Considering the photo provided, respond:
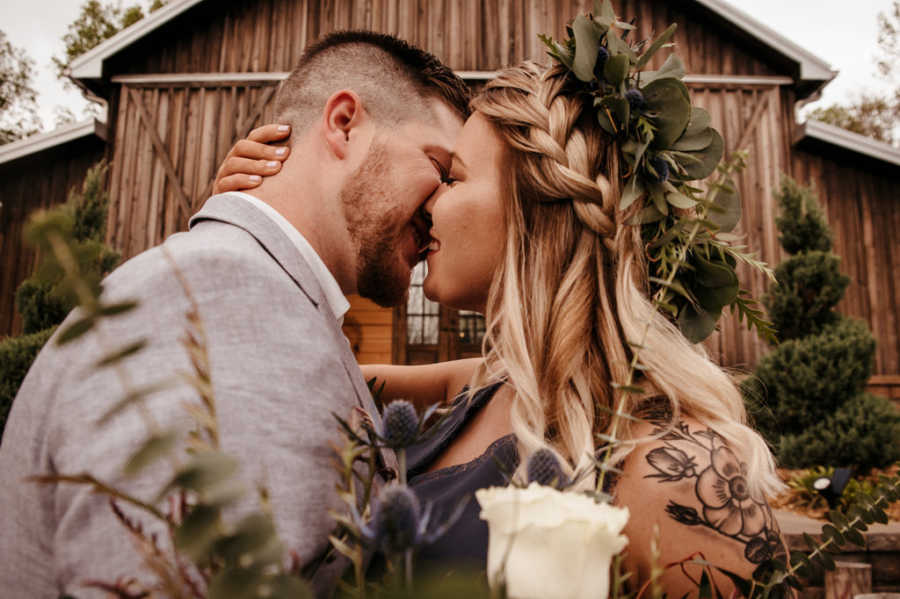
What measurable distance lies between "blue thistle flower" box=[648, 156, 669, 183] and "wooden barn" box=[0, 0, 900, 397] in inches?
321

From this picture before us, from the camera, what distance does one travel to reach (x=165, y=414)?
851 mm

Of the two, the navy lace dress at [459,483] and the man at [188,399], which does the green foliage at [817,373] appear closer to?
the navy lace dress at [459,483]

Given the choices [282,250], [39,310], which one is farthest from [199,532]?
[39,310]

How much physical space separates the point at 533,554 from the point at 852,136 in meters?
10.7

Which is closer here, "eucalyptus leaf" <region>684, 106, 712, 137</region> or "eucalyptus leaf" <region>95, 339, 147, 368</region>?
"eucalyptus leaf" <region>95, 339, 147, 368</region>

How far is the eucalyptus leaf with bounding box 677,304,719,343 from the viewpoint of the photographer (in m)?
1.72

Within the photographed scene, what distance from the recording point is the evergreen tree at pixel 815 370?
6961 mm

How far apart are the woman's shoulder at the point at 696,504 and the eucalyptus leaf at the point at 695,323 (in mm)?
363

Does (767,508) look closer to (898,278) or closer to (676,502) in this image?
(676,502)

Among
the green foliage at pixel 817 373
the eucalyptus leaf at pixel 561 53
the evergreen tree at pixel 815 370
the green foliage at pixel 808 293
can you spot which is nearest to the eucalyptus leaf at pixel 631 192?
the eucalyptus leaf at pixel 561 53

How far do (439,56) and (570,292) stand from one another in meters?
8.80

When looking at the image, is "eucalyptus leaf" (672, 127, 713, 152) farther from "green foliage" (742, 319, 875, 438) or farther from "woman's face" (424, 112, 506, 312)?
"green foliage" (742, 319, 875, 438)

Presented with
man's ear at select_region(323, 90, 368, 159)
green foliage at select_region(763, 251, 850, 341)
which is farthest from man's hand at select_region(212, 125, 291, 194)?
green foliage at select_region(763, 251, 850, 341)

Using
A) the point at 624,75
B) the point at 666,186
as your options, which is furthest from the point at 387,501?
the point at 624,75
